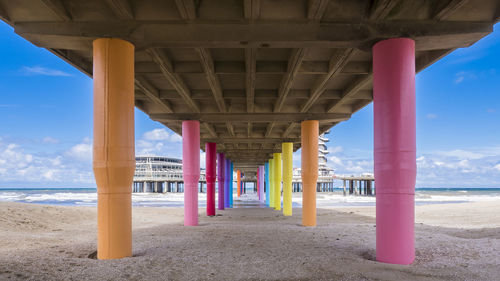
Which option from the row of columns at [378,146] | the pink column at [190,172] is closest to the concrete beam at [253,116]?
the pink column at [190,172]

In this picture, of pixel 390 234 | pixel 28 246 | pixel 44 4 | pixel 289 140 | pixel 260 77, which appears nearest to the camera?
pixel 44 4

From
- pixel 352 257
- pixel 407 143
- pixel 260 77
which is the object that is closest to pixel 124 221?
pixel 352 257

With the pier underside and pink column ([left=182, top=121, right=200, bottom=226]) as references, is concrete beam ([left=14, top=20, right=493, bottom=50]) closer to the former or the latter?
the pier underside

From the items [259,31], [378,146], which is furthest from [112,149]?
[378,146]

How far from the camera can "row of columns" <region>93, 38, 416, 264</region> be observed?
792 centimetres

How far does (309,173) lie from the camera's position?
689 inches

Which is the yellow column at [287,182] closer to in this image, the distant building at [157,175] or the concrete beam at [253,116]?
the concrete beam at [253,116]

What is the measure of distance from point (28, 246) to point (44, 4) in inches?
275

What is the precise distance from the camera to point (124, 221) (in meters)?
8.25

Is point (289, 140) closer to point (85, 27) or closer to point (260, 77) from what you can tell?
point (260, 77)

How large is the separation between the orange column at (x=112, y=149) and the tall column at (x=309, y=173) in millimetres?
10413

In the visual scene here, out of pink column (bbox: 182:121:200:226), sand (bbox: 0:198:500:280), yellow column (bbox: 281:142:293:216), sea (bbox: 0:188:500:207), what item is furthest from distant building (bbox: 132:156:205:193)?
sand (bbox: 0:198:500:280)

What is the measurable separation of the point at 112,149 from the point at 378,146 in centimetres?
603

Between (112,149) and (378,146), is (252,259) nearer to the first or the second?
(378,146)
